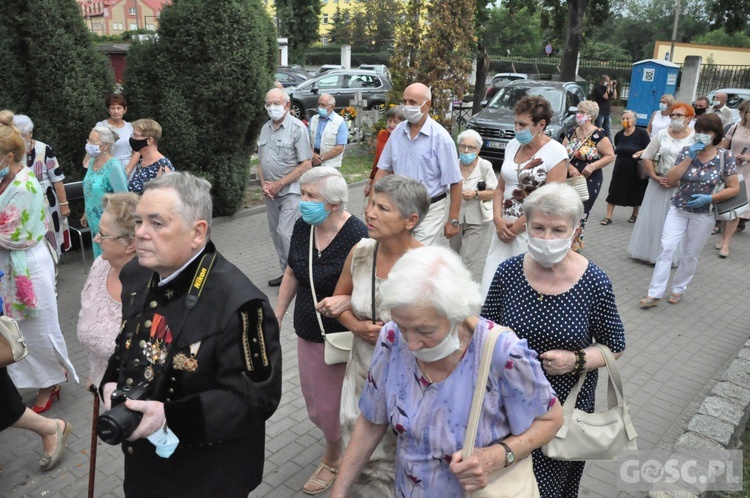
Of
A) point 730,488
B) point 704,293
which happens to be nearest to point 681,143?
point 704,293

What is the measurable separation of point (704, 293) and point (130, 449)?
7.17 metres

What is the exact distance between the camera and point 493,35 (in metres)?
63.2

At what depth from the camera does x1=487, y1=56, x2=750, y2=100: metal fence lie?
1198 inches

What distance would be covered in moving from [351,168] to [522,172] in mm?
9105

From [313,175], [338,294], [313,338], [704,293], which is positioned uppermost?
[313,175]

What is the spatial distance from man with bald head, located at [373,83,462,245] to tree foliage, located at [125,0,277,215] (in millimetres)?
4194

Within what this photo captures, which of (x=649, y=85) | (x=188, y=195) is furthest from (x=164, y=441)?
(x=649, y=85)

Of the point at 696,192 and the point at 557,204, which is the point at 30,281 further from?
the point at 696,192

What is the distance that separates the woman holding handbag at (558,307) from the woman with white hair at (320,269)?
0.98m

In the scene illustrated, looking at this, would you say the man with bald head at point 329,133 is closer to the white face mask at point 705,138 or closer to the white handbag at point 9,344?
the white face mask at point 705,138

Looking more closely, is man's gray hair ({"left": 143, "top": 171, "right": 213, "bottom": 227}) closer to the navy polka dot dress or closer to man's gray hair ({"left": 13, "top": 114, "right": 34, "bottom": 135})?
the navy polka dot dress

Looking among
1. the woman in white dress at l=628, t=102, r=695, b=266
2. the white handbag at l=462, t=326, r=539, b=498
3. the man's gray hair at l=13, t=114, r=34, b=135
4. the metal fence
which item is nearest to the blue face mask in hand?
the white handbag at l=462, t=326, r=539, b=498

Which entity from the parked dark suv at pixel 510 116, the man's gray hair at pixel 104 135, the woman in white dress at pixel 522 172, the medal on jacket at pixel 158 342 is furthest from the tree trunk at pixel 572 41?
the medal on jacket at pixel 158 342

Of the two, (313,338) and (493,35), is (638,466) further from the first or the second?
(493,35)
